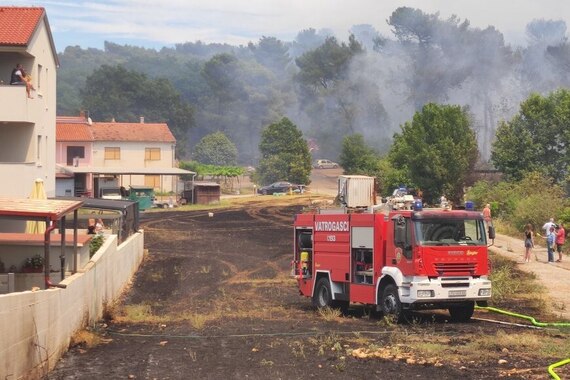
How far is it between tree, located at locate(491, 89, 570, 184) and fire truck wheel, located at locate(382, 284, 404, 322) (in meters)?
38.5

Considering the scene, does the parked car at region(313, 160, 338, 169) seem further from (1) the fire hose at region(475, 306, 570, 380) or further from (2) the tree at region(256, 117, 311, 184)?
(1) the fire hose at region(475, 306, 570, 380)

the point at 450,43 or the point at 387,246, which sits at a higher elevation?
the point at 450,43

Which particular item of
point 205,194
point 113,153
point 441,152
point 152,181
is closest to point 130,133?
point 113,153

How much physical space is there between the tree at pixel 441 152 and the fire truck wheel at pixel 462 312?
125 feet

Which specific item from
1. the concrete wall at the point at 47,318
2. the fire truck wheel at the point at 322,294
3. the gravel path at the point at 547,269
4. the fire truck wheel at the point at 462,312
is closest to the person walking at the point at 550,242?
the gravel path at the point at 547,269

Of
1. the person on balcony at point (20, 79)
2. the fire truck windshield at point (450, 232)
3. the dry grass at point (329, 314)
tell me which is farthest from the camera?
the person on balcony at point (20, 79)

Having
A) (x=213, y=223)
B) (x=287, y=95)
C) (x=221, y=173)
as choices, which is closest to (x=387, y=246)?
(x=213, y=223)

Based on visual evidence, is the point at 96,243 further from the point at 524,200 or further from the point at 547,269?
the point at 524,200

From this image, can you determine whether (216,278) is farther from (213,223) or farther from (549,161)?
(549,161)

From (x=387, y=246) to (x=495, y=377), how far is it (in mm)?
8313

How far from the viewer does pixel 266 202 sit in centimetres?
7450

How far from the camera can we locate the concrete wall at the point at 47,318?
12.9m

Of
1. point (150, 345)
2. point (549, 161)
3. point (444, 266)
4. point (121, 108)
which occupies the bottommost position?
point (150, 345)

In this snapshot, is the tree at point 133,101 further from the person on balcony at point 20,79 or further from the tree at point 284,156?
the person on balcony at point 20,79
